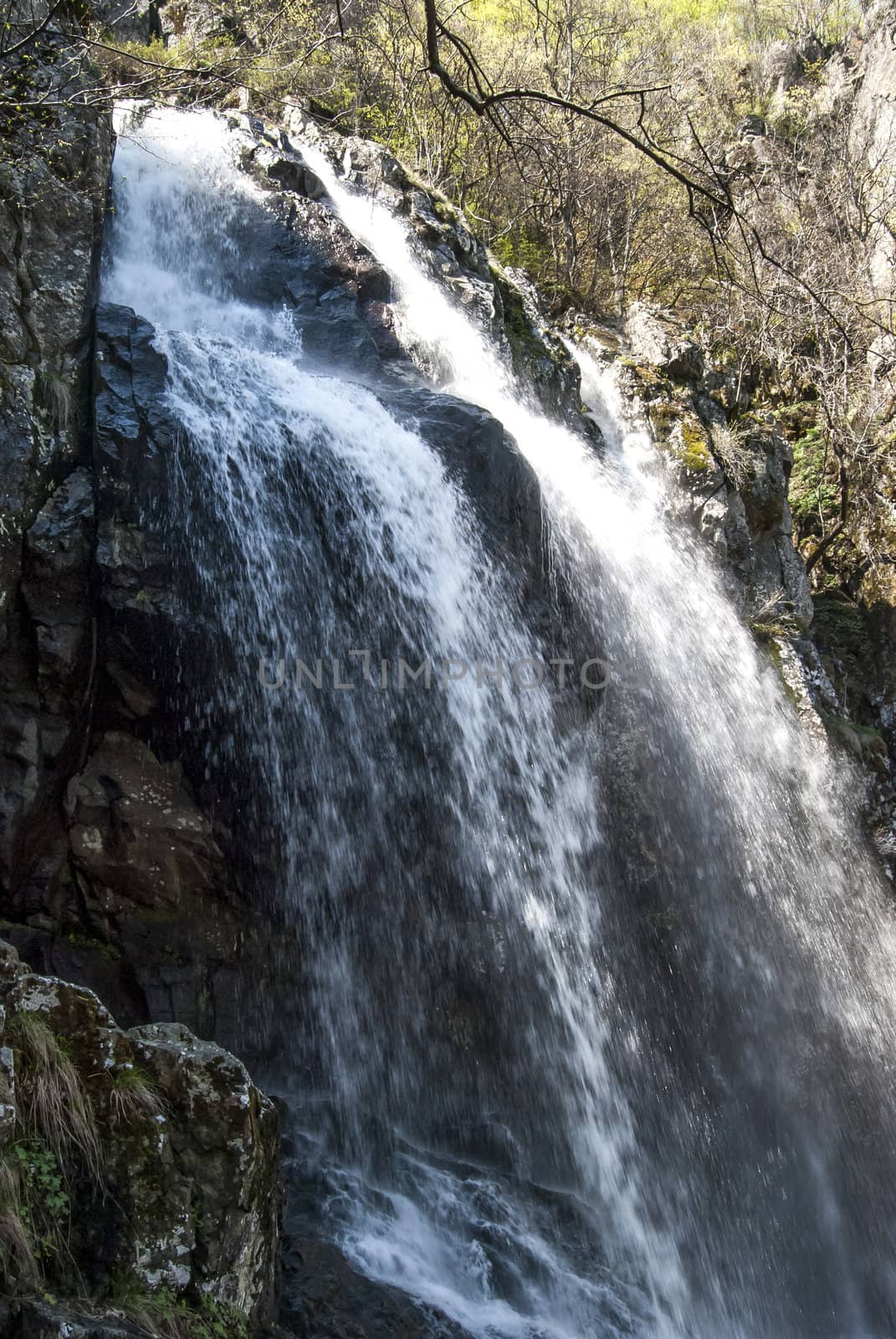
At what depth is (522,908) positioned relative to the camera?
6590mm

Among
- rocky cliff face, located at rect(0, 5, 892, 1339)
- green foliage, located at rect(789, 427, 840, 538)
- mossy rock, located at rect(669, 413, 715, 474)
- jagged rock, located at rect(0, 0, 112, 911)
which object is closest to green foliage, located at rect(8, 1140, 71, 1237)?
rocky cliff face, located at rect(0, 5, 892, 1339)

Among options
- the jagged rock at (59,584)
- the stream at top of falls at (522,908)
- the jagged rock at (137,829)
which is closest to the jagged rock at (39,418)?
the jagged rock at (59,584)

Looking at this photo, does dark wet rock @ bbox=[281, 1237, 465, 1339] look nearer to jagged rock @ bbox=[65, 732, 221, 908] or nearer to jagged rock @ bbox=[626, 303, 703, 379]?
jagged rock @ bbox=[65, 732, 221, 908]

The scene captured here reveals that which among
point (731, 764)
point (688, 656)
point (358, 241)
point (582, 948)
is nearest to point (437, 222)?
point (358, 241)

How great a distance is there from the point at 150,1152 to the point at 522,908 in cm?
342

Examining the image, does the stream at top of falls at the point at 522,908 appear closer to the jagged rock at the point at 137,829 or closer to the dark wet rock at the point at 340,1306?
the dark wet rock at the point at 340,1306

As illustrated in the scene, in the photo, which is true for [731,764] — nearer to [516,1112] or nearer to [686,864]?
[686,864]

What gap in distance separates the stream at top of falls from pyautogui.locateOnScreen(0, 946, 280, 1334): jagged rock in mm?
1075

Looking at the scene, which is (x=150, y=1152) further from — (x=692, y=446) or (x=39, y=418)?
(x=692, y=446)

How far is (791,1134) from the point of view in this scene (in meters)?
7.20

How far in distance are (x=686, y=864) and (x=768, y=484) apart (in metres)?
→ 5.76

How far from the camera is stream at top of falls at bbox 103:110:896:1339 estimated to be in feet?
18.0

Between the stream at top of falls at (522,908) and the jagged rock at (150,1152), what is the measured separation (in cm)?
108

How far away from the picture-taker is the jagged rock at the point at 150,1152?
338cm
